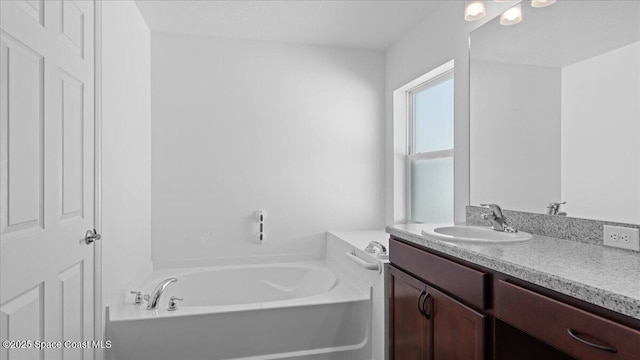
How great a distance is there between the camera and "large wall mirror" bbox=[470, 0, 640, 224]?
1.30 m

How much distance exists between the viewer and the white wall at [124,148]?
6.31 ft

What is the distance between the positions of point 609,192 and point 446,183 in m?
1.36

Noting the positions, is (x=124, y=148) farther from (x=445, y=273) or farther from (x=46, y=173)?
(x=445, y=273)

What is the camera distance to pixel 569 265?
103cm

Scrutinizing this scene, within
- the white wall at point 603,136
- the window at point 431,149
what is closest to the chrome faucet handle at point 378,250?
the window at point 431,149

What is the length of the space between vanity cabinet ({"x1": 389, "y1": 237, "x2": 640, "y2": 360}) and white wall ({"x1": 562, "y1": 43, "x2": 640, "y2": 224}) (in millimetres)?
592

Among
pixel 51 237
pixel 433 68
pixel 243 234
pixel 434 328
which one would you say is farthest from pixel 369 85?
pixel 51 237

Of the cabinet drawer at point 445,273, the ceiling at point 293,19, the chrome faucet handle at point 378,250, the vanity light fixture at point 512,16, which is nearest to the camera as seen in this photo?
the cabinet drawer at point 445,273

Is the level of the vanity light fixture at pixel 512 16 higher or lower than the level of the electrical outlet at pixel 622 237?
higher

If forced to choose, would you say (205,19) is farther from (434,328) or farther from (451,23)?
(434,328)

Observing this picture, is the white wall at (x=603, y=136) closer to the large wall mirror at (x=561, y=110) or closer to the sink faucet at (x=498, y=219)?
the large wall mirror at (x=561, y=110)

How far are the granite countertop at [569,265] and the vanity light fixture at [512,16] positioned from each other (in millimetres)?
1099

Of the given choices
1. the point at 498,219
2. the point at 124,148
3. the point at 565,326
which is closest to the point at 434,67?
the point at 498,219

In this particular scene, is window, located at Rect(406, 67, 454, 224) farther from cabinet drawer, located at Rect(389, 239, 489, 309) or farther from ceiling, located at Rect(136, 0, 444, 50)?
cabinet drawer, located at Rect(389, 239, 489, 309)
